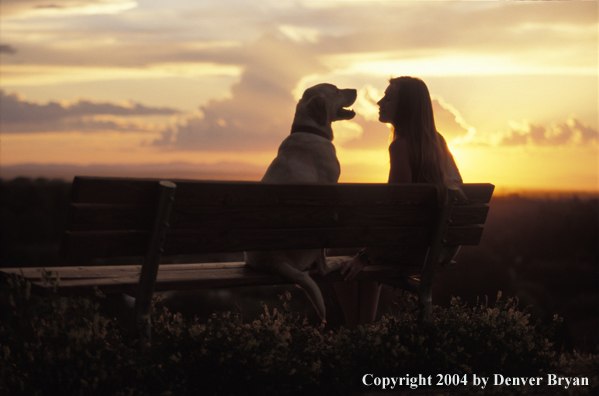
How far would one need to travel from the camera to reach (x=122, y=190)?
2.86 metres

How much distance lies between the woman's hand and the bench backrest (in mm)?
260

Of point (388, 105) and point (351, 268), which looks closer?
point (351, 268)

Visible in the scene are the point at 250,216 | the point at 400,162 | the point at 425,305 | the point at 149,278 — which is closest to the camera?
the point at 149,278

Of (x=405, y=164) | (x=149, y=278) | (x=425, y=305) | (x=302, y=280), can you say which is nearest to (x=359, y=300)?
(x=425, y=305)

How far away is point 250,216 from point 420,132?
1663 mm

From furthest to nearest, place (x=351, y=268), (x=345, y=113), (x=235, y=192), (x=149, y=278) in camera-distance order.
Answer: (x=345, y=113) < (x=351, y=268) < (x=235, y=192) < (x=149, y=278)

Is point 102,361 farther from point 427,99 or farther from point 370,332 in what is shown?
point 427,99

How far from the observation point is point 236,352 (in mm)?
3037

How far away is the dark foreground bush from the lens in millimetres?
2727

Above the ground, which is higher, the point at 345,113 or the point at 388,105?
the point at 345,113

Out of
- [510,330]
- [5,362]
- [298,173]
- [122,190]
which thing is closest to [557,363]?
[510,330]

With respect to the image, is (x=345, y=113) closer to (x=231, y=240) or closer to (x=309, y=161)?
(x=309, y=161)

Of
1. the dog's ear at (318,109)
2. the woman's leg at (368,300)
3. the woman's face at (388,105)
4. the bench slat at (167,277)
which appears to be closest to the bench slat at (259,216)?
the bench slat at (167,277)

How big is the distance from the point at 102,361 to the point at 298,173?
192 cm
